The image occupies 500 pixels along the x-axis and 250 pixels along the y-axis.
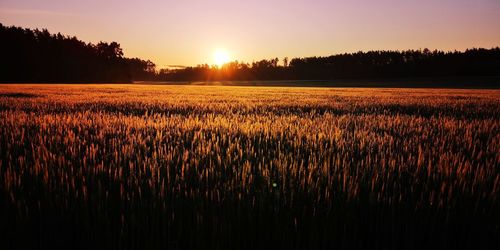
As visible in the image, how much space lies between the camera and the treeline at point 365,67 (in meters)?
108

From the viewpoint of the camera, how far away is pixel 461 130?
5.82 meters

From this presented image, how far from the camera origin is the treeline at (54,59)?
260ft

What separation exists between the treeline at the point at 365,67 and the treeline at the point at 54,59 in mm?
51029

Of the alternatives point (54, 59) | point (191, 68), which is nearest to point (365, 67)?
point (191, 68)

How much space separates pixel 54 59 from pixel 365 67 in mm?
107743

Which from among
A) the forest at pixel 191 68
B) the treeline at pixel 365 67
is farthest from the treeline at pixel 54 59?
the treeline at pixel 365 67

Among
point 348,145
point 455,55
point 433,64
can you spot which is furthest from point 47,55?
point 455,55

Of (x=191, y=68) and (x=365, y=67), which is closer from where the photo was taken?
(x=365, y=67)

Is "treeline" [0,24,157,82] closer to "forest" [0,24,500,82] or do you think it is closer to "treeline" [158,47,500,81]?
"forest" [0,24,500,82]

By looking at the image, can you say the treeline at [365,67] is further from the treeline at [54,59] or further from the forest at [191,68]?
the treeline at [54,59]

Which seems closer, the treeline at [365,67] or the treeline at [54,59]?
the treeline at [54,59]

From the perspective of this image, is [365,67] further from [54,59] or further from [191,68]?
[54,59]

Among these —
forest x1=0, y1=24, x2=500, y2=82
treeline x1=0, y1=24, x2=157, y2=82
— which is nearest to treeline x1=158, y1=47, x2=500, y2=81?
forest x1=0, y1=24, x2=500, y2=82

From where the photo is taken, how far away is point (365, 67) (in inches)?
4934
